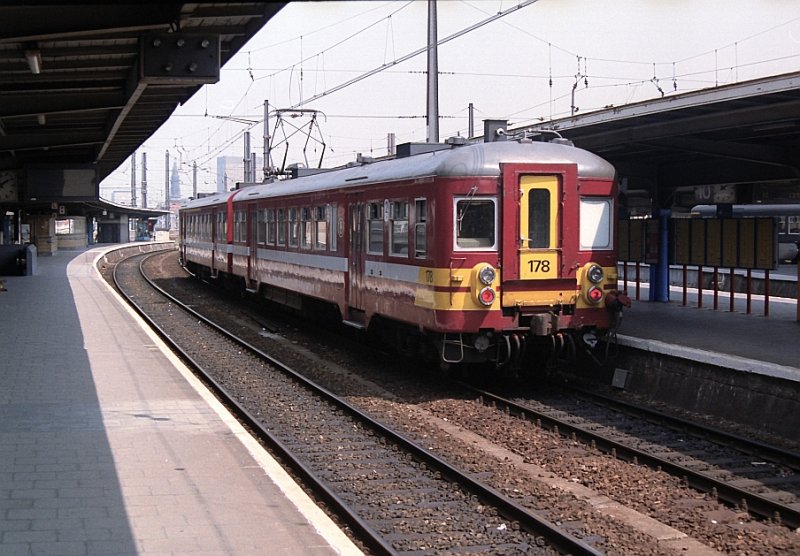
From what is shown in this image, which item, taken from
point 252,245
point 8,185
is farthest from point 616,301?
point 8,185

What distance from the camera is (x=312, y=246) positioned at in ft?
53.5

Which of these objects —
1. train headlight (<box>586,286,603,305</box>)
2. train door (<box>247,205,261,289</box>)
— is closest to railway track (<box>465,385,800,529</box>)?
train headlight (<box>586,286,603,305</box>)

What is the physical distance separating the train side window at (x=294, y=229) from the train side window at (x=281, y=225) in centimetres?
55

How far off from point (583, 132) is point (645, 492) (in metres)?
9.01

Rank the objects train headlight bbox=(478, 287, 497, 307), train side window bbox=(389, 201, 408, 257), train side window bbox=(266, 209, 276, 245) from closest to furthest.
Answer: train headlight bbox=(478, 287, 497, 307)
train side window bbox=(389, 201, 408, 257)
train side window bbox=(266, 209, 276, 245)

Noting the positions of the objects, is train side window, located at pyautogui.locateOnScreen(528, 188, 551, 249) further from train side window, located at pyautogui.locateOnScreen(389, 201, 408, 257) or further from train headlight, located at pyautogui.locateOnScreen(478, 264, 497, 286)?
train side window, located at pyautogui.locateOnScreen(389, 201, 408, 257)

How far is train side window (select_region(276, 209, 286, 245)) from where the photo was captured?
728 inches

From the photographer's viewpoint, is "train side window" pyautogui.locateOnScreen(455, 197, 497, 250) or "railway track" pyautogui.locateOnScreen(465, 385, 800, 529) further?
"train side window" pyautogui.locateOnScreen(455, 197, 497, 250)

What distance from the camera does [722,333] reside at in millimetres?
13594

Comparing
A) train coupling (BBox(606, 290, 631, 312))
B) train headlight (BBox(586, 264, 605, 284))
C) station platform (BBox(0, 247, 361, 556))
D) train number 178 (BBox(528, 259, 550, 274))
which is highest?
train number 178 (BBox(528, 259, 550, 274))

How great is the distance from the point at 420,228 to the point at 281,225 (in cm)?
751

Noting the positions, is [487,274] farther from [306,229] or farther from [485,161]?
[306,229]

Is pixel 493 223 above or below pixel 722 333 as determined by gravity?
above

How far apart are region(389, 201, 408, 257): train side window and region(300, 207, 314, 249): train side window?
3931mm
